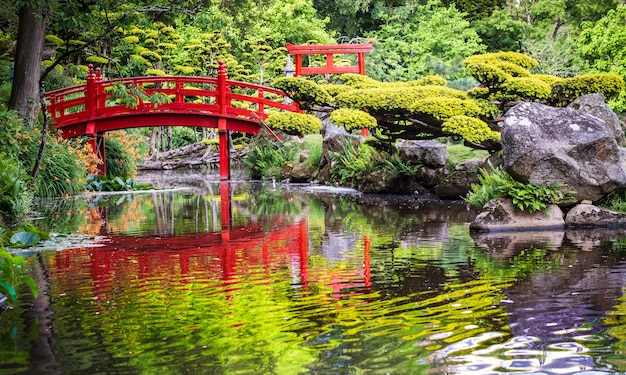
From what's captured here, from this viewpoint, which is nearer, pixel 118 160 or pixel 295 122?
pixel 295 122

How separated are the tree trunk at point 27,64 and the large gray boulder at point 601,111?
10.7 m

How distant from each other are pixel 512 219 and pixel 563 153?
1.28 meters

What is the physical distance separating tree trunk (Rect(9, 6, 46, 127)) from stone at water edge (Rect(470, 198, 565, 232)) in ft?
33.7

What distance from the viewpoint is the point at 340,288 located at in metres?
6.51

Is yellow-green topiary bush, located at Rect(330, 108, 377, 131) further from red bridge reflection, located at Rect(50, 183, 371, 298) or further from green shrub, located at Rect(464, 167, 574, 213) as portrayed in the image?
red bridge reflection, located at Rect(50, 183, 371, 298)

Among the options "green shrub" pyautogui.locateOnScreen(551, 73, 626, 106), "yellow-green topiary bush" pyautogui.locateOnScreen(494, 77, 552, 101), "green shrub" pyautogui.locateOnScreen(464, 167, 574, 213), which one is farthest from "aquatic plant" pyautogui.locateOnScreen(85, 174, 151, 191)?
"green shrub" pyautogui.locateOnScreen(464, 167, 574, 213)

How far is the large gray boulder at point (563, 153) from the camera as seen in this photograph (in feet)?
36.6

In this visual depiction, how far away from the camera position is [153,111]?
24.3 m

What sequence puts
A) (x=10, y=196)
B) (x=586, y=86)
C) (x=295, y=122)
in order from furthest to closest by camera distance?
(x=295, y=122) < (x=586, y=86) < (x=10, y=196)

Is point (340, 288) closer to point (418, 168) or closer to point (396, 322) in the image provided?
point (396, 322)

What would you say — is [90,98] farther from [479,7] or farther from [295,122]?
[479,7]

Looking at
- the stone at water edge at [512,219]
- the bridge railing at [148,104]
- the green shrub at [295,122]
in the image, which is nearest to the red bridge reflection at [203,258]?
the stone at water edge at [512,219]

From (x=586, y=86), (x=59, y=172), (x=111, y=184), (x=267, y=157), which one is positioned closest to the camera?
(x=586, y=86)

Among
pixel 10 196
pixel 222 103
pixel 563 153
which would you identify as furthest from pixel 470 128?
pixel 222 103
